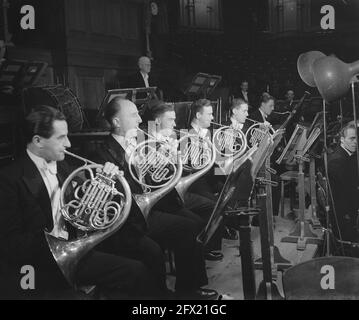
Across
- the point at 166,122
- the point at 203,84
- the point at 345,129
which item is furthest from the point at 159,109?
the point at 345,129

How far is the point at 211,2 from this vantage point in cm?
446

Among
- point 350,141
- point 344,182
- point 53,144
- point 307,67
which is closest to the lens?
point 53,144

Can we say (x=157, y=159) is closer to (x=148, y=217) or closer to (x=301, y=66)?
(x=148, y=217)

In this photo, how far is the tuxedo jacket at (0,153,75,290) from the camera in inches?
82.7

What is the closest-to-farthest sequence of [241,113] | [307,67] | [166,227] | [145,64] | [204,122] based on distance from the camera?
1. [166,227]
2. [307,67]
3. [204,122]
4. [241,113]
5. [145,64]

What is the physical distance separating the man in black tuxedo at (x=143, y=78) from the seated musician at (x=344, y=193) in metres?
2.43

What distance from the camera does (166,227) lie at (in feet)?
9.90

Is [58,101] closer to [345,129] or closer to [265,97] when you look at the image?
[265,97]

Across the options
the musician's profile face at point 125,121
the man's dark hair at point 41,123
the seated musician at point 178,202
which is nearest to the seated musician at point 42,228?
the man's dark hair at point 41,123

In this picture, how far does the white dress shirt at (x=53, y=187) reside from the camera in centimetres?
238

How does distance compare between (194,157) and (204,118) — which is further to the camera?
(204,118)

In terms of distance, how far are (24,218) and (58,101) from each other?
70.5 inches
